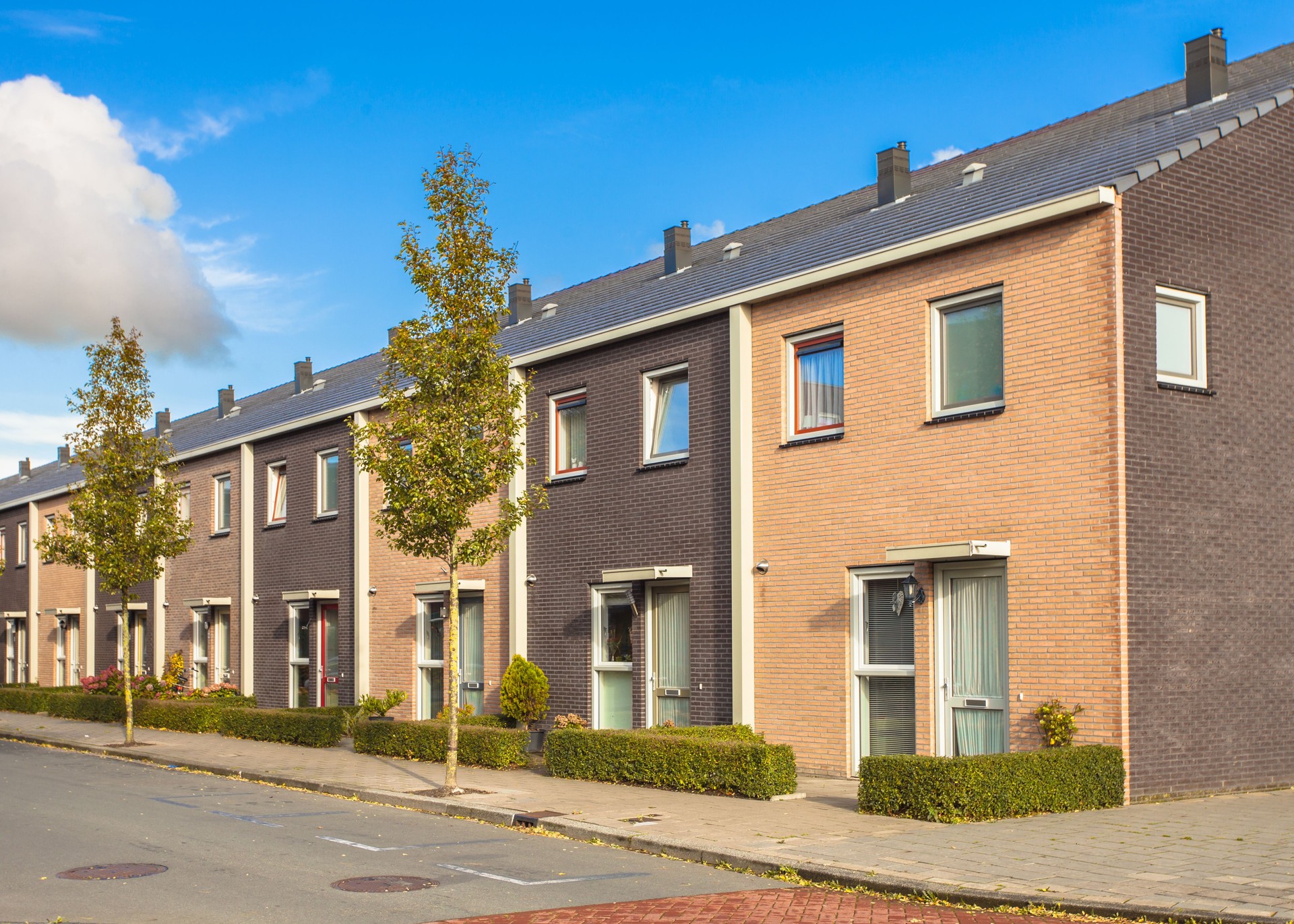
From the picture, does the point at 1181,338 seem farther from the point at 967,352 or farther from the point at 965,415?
the point at 965,415

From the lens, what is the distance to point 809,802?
13.6m

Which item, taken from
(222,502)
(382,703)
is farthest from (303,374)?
(382,703)

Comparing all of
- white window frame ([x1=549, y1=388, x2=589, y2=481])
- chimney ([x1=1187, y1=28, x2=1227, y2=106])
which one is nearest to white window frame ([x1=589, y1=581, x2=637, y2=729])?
white window frame ([x1=549, y1=388, x2=589, y2=481])

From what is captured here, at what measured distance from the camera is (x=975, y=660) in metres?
14.5

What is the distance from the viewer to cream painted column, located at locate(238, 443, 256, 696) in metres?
28.8

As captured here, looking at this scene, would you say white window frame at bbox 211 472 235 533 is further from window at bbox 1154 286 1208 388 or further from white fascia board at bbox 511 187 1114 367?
window at bbox 1154 286 1208 388

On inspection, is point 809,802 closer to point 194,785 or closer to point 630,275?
point 194,785

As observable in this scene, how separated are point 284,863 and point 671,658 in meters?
8.58

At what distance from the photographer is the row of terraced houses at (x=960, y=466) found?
528 inches

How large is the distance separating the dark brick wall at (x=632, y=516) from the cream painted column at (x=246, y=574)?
1038 cm

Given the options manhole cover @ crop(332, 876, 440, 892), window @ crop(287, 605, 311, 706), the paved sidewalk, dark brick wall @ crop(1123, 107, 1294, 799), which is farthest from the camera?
window @ crop(287, 605, 311, 706)

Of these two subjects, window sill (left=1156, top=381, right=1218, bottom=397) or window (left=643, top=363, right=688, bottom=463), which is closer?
window sill (left=1156, top=381, right=1218, bottom=397)

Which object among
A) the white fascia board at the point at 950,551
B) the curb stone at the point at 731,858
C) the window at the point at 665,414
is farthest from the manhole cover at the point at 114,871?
the window at the point at 665,414

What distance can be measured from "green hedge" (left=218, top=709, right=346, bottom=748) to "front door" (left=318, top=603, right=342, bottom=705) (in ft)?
8.70
